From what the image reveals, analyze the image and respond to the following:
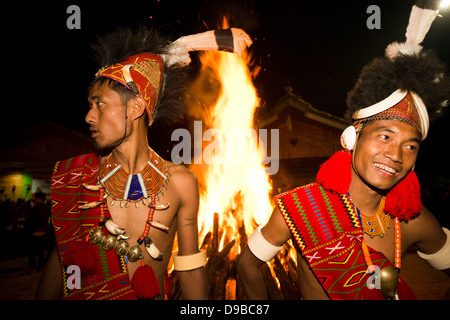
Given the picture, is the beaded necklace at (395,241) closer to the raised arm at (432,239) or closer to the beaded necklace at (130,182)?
the raised arm at (432,239)

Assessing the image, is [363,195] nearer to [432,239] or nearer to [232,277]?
[432,239]

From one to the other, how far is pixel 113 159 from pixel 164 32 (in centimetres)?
141

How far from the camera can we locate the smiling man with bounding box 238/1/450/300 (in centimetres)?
221

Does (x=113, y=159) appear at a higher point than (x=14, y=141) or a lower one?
lower

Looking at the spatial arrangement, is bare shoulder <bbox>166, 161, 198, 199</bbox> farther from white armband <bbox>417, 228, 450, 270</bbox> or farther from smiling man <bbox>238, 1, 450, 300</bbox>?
white armband <bbox>417, 228, 450, 270</bbox>

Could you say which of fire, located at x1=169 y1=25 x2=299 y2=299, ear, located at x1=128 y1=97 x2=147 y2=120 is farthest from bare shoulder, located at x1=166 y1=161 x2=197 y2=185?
fire, located at x1=169 y1=25 x2=299 y2=299

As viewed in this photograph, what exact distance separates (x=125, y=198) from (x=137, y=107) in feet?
2.80

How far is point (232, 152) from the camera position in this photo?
10.6 metres

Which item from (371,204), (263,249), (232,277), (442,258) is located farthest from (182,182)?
(232,277)

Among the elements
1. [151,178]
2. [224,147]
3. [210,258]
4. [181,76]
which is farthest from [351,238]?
[224,147]

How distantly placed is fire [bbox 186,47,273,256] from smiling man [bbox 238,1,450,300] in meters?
4.58


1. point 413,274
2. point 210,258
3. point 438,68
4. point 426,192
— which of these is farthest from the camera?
point 426,192

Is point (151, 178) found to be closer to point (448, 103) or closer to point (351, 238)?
point (351, 238)

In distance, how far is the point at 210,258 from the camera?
210 inches
